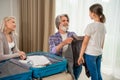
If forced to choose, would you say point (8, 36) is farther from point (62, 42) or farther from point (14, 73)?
point (14, 73)

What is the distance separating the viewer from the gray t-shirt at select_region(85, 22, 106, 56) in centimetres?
188

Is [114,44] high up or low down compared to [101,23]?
down

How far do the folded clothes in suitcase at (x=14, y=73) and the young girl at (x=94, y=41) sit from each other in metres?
0.68

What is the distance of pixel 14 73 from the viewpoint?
145 centimetres

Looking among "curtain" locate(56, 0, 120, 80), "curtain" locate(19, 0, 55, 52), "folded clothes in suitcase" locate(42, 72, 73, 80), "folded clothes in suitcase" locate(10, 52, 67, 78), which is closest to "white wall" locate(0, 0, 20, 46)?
"curtain" locate(19, 0, 55, 52)

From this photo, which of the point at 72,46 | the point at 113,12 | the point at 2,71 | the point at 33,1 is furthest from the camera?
the point at 33,1

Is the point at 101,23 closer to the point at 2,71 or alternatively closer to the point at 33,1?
the point at 2,71

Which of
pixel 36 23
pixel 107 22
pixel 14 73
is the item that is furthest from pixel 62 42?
pixel 36 23

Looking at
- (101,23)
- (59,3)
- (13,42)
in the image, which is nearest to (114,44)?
(101,23)

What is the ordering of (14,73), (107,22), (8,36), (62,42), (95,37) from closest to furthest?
(14,73)
(95,37)
(62,42)
(8,36)
(107,22)

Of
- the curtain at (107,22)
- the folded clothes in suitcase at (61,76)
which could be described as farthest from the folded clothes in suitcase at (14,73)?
the curtain at (107,22)

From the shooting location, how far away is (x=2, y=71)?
1.49m

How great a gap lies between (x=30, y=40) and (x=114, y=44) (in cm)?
170

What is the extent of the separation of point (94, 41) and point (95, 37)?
0.15ft
